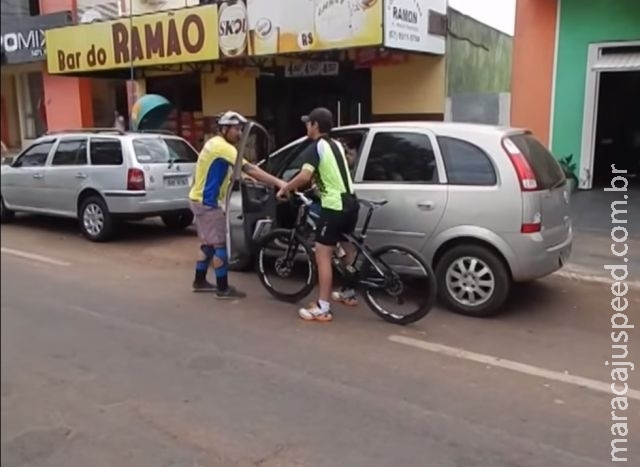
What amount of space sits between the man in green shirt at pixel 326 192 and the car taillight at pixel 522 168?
138cm

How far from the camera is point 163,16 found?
498 inches

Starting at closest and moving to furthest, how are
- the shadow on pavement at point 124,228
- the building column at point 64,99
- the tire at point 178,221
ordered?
1. the building column at point 64,99
2. the shadow on pavement at point 124,228
3. the tire at point 178,221

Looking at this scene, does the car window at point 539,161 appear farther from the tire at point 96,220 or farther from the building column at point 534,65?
the building column at point 534,65

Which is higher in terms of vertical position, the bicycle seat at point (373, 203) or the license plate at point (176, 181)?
the bicycle seat at point (373, 203)

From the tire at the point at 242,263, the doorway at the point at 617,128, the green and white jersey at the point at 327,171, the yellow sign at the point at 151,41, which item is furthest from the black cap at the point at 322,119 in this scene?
the doorway at the point at 617,128

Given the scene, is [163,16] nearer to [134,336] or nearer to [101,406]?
[134,336]

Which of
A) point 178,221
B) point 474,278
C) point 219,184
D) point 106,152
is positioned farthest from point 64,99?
point 178,221

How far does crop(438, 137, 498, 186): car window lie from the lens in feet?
18.7

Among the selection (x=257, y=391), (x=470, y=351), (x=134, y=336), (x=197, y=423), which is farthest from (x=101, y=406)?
(x=470, y=351)

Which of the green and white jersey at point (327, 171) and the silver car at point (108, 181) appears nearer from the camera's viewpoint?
the green and white jersey at point (327, 171)

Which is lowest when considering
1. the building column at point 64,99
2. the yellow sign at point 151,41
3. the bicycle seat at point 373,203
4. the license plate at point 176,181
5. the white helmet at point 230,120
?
the license plate at point 176,181

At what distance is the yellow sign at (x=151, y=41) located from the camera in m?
12.4

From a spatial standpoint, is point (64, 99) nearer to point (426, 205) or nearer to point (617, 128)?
point (426, 205)
